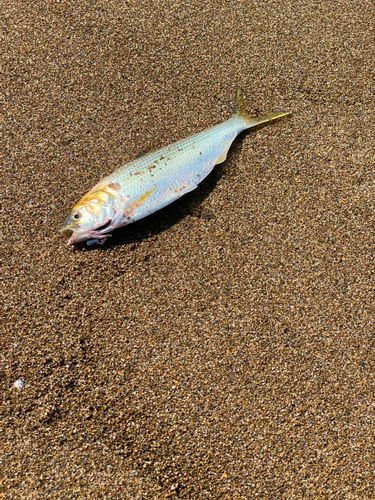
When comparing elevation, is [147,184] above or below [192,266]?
above

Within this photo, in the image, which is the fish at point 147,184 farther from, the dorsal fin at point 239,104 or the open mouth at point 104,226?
the dorsal fin at point 239,104

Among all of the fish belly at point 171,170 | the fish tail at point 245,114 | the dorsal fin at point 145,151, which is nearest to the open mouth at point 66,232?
the fish belly at point 171,170

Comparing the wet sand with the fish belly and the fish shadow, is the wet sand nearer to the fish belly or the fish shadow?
the fish shadow

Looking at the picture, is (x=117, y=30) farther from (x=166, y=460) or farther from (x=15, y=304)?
(x=166, y=460)

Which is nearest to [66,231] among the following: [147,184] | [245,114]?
[147,184]

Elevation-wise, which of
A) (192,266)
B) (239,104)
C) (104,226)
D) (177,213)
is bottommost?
(192,266)

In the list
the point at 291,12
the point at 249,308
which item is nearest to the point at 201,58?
the point at 291,12

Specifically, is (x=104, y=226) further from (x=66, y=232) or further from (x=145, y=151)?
(x=145, y=151)
